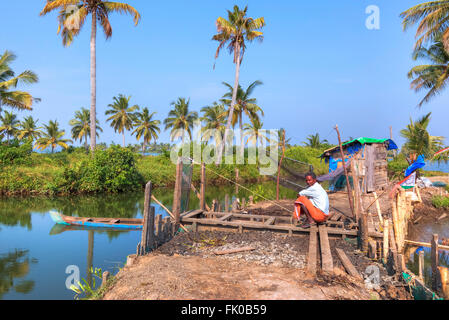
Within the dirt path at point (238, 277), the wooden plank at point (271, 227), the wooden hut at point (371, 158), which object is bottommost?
the dirt path at point (238, 277)

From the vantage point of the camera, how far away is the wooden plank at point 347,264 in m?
4.36

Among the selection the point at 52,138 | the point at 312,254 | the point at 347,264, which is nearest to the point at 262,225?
the point at 312,254

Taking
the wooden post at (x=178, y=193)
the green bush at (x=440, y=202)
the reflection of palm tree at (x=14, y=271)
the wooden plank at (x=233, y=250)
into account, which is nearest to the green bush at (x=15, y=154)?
the reflection of palm tree at (x=14, y=271)

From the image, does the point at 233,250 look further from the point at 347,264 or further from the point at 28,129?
the point at 28,129

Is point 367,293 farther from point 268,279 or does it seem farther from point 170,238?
point 170,238

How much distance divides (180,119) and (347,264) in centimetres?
3122

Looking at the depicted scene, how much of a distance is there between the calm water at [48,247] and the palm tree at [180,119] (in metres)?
20.8

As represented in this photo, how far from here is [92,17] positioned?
18500 mm

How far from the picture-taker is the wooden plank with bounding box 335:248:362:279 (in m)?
4.36

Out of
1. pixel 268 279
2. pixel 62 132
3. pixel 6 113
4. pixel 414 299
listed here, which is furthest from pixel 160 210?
pixel 6 113

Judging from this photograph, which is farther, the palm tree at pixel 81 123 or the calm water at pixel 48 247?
the palm tree at pixel 81 123

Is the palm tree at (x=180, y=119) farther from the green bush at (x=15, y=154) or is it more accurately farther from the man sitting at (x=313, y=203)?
the man sitting at (x=313, y=203)

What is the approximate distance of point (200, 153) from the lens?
29.3 meters

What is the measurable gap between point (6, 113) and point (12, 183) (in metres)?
24.9
